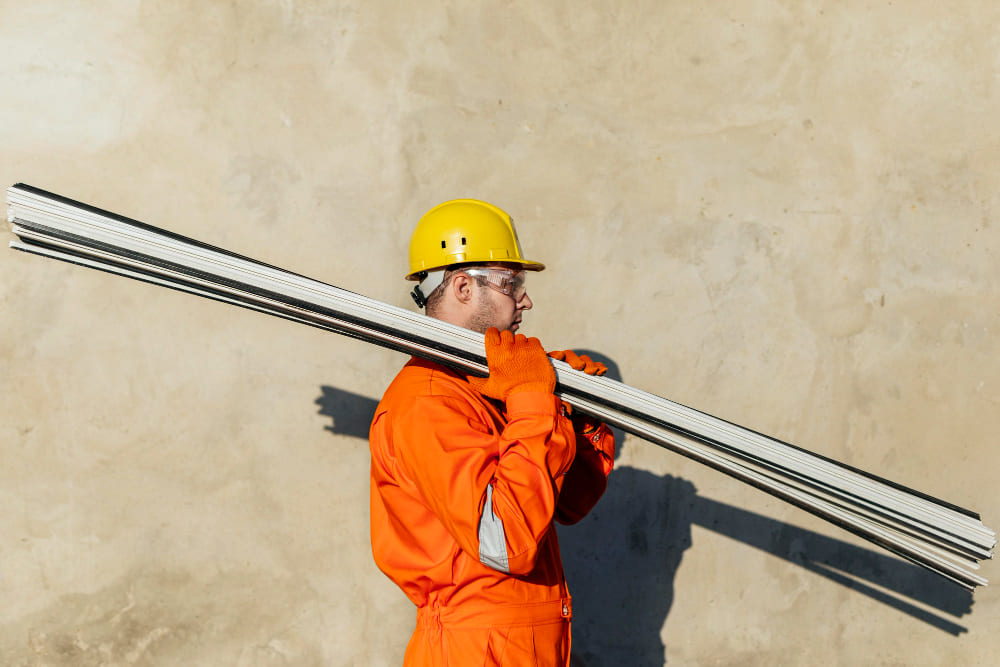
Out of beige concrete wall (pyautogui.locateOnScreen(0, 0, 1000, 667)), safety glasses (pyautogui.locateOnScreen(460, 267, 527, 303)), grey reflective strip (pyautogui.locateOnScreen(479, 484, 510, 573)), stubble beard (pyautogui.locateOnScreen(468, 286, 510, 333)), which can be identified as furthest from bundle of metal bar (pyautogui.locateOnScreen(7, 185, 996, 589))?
beige concrete wall (pyautogui.locateOnScreen(0, 0, 1000, 667))

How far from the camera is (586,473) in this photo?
185 centimetres

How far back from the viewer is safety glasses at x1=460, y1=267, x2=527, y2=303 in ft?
5.72

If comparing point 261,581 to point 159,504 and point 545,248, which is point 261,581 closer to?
point 159,504

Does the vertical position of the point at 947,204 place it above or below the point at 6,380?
above

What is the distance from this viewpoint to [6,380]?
2389mm

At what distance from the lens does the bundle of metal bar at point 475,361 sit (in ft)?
4.84

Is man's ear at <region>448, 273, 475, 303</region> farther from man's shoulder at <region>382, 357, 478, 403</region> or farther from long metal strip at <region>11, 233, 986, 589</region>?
long metal strip at <region>11, 233, 986, 589</region>

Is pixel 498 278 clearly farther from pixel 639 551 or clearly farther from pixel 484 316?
pixel 639 551

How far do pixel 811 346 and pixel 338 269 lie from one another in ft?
6.98

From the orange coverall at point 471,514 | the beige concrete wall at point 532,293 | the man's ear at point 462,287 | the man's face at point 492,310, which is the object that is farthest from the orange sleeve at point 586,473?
the beige concrete wall at point 532,293

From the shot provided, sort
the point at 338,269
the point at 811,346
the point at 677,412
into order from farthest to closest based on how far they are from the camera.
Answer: the point at 811,346
the point at 338,269
the point at 677,412

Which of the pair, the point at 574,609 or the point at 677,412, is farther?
the point at 574,609

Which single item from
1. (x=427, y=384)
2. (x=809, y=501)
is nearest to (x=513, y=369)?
(x=427, y=384)

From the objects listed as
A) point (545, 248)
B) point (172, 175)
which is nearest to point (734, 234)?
point (545, 248)
